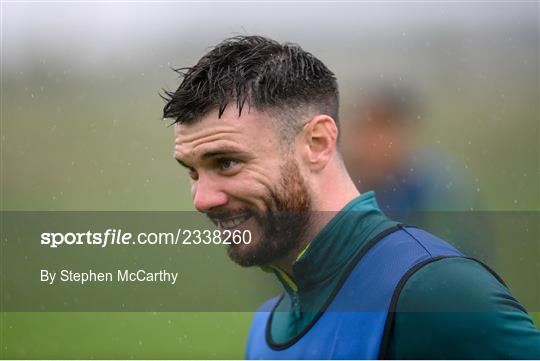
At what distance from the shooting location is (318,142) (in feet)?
6.73

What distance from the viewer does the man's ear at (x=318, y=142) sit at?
2027mm

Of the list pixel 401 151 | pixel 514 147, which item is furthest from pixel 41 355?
pixel 514 147

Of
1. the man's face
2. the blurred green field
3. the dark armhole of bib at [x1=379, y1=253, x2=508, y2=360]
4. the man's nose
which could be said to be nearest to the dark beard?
the man's face

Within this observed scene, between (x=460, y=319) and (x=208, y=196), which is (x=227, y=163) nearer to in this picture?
(x=208, y=196)

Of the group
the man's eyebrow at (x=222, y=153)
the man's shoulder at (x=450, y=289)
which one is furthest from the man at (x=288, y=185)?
the man's shoulder at (x=450, y=289)

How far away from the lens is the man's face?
1.98 meters

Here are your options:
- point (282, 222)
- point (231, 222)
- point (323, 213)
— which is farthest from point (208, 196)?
point (323, 213)

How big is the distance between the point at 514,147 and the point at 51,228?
406 cm

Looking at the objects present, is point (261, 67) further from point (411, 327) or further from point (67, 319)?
point (67, 319)

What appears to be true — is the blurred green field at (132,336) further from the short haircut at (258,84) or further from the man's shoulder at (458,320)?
the man's shoulder at (458,320)

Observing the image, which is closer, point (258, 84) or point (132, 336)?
point (258, 84)

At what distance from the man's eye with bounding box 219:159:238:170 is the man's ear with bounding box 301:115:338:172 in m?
0.19

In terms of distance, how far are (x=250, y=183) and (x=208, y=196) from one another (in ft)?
0.39

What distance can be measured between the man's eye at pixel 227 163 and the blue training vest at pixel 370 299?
0.43 m
